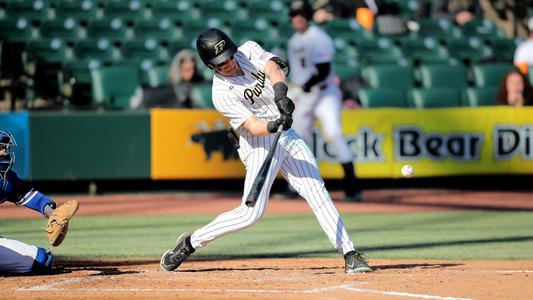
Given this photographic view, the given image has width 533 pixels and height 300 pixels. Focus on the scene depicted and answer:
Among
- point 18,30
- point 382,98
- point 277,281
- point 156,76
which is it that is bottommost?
point 277,281

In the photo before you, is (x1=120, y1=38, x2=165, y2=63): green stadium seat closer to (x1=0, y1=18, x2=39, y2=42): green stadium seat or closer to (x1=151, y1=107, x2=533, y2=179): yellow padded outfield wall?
(x1=0, y1=18, x2=39, y2=42): green stadium seat

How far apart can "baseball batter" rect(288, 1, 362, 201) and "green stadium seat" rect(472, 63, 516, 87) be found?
180 inches

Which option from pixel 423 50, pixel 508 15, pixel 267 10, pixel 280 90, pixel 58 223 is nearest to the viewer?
pixel 280 90

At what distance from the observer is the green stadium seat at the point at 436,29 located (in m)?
18.1

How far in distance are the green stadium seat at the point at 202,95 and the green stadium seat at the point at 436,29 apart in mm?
5323

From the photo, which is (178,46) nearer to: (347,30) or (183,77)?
(183,77)

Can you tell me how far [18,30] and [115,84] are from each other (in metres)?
2.36

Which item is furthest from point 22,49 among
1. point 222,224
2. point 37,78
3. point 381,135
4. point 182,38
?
point 222,224

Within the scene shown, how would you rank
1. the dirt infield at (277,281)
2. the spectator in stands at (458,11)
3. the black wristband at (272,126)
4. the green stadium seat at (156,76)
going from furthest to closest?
the spectator in stands at (458,11) < the green stadium seat at (156,76) < the black wristband at (272,126) < the dirt infield at (277,281)

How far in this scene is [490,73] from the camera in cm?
1633

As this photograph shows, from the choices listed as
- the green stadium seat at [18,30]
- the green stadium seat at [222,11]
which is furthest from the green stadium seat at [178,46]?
the green stadium seat at [18,30]

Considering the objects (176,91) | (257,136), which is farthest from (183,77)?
(257,136)

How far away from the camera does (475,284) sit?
6.57m

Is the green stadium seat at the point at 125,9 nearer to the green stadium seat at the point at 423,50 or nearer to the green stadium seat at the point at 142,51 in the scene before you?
the green stadium seat at the point at 142,51
